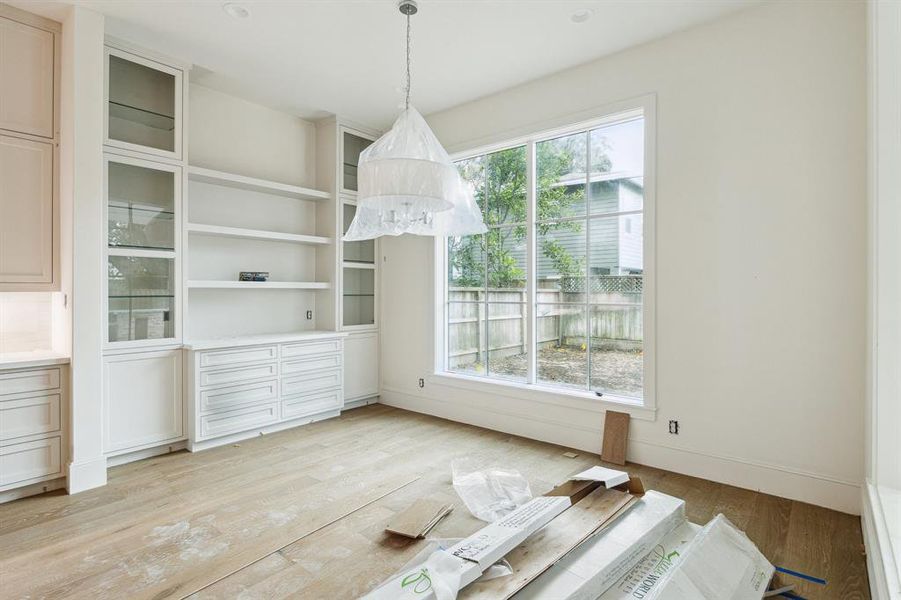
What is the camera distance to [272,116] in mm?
4906

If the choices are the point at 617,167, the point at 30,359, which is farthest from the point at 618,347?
the point at 30,359

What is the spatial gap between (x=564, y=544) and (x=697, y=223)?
8.04 feet

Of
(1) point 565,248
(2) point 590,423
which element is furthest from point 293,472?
(1) point 565,248

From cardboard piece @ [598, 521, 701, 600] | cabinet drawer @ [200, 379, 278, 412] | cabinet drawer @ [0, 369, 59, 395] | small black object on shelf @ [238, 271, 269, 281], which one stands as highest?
small black object on shelf @ [238, 271, 269, 281]

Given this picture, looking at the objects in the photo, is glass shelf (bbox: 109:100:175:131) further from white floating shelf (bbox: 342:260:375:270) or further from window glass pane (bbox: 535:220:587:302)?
window glass pane (bbox: 535:220:587:302)

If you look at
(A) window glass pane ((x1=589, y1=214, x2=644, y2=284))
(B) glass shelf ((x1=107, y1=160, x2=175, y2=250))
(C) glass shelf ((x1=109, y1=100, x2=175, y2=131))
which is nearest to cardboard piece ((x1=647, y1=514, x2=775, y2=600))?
(A) window glass pane ((x1=589, y1=214, x2=644, y2=284))

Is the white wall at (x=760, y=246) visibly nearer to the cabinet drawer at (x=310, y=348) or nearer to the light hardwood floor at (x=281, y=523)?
the light hardwood floor at (x=281, y=523)

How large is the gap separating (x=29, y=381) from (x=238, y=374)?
54.3 inches

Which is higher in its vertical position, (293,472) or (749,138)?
(749,138)

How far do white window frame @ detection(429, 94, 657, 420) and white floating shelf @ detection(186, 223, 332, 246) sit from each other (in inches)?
50.4

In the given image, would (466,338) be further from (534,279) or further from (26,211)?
(26,211)

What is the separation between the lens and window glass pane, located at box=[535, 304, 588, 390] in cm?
404

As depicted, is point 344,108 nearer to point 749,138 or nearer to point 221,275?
point 221,275

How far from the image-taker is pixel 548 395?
411 centimetres
